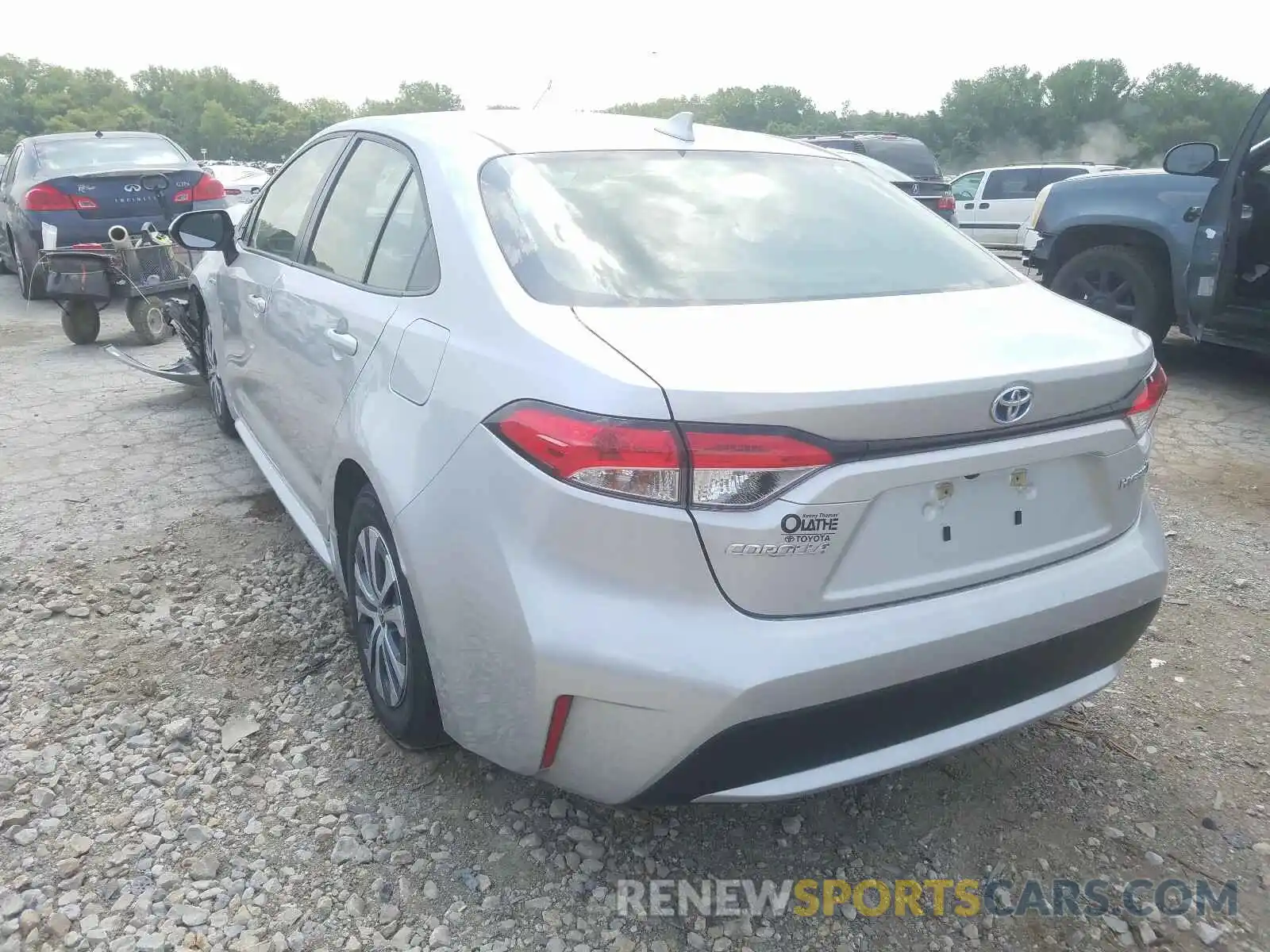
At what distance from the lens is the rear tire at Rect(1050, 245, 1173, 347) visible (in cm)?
628

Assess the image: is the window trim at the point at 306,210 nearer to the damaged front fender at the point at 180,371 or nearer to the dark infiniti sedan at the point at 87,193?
the damaged front fender at the point at 180,371

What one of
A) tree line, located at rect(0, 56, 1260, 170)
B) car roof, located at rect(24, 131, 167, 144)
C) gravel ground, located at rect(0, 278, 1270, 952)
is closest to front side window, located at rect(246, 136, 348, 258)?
gravel ground, located at rect(0, 278, 1270, 952)

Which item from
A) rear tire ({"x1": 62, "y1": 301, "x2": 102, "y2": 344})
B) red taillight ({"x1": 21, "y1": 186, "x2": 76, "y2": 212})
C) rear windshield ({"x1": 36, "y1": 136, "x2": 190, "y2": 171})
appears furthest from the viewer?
rear windshield ({"x1": 36, "y1": 136, "x2": 190, "y2": 171})

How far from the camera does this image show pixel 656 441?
1655 millimetres

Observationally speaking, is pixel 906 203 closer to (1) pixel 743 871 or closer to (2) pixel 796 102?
(1) pixel 743 871

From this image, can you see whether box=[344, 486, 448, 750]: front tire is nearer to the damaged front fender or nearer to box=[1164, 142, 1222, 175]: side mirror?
the damaged front fender

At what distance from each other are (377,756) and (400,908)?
540 millimetres

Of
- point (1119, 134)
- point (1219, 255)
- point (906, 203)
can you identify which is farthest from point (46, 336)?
point (1119, 134)

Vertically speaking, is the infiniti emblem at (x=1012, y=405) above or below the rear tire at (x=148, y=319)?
above

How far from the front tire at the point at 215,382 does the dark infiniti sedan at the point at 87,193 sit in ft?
12.5

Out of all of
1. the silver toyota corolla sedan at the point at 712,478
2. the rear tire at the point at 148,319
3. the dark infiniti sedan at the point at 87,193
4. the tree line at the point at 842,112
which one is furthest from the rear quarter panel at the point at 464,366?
the tree line at the point at 842,112

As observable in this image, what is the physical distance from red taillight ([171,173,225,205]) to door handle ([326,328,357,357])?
6891 mm

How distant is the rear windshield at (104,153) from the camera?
8781mm

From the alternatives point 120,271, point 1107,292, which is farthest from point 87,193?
point 1107,292
